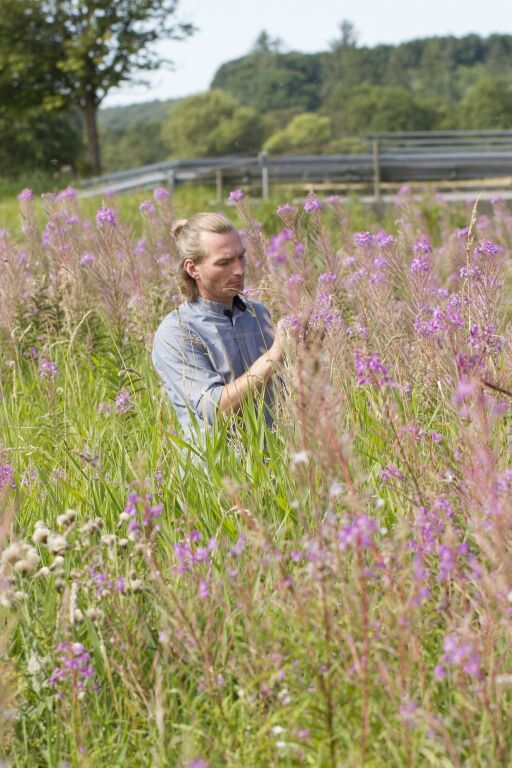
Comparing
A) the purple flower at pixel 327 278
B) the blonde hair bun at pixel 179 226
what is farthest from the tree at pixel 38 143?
the purple flower at pixel 327 278

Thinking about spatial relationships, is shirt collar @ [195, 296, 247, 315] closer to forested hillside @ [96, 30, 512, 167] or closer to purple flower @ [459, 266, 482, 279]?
purple flower @ [459, 266, 482, 279]

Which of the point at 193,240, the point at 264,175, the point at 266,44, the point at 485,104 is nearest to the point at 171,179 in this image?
the point at 264,175

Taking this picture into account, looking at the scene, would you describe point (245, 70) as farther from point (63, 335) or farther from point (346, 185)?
point (63, 335)

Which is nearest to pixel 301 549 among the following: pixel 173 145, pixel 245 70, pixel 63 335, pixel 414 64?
pixel 63 335

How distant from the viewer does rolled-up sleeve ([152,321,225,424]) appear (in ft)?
14.0

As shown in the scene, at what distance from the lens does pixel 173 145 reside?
124000mm

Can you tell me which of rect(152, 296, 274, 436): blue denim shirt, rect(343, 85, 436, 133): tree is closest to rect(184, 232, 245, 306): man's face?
rect(152, 296, 274, 436): blue denim shirt

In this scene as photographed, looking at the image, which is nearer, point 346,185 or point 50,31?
point 346,185

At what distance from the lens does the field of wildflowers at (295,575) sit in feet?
6.81

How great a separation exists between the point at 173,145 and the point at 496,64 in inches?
2176

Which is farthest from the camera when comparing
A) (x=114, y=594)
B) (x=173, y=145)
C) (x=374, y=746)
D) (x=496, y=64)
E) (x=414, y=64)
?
(x=414, y=64)

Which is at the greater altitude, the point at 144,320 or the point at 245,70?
the point at 245,70

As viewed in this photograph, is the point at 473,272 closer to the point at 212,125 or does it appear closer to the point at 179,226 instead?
the point at 179,226

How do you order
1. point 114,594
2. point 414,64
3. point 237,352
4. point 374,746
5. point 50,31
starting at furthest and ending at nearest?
point 414,64 < point 50,31 < point 237,352 < point 114,594 < point 374,746
